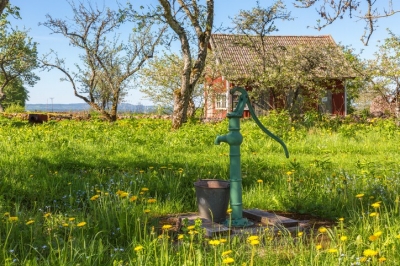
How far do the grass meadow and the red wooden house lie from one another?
9.71m

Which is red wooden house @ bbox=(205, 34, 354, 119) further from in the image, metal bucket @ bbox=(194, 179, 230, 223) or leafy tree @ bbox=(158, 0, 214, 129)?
metal bucket @ bbox=(194, 179, 230, 223)

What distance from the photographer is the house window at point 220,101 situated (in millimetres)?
27281

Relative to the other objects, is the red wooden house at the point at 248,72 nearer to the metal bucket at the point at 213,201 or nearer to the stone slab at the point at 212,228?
the metal bucket at the point at 213,201

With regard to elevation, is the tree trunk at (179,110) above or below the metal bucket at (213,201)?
above

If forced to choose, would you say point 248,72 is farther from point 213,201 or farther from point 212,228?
point 212,228

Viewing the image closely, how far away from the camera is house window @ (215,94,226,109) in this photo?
27.3 meters

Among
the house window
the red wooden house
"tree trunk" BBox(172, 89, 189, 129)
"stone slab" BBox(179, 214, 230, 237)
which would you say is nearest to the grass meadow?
"stone slab" BBox(179, 214, 230, 237)

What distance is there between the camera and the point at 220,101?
92.5 feet

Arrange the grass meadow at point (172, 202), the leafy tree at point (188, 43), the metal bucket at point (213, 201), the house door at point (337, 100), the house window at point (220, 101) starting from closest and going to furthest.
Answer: the grass meadow at point (172, 202)
the metal bucket at point (213, 201)
the leafy tree at point (188, 43)
the house window at point (220, 101)
the house door at point (337, 100)

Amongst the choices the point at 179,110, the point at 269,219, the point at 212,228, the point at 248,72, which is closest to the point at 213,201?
the point at 212,228

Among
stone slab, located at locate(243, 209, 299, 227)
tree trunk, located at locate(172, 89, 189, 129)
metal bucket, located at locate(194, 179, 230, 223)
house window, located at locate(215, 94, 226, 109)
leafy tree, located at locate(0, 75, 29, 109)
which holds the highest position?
leafy tree, located at locate(0, 75, 29, 109)

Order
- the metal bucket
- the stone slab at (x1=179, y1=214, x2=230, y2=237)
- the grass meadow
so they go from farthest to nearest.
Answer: the metal bucket < the stone slab at (x1=179, y1=214, x2=230, y2=237) < the grass meadow

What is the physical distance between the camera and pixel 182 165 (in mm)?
7336

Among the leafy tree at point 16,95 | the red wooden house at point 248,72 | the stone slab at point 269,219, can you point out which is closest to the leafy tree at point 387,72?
the red wooden house at point 248,72
